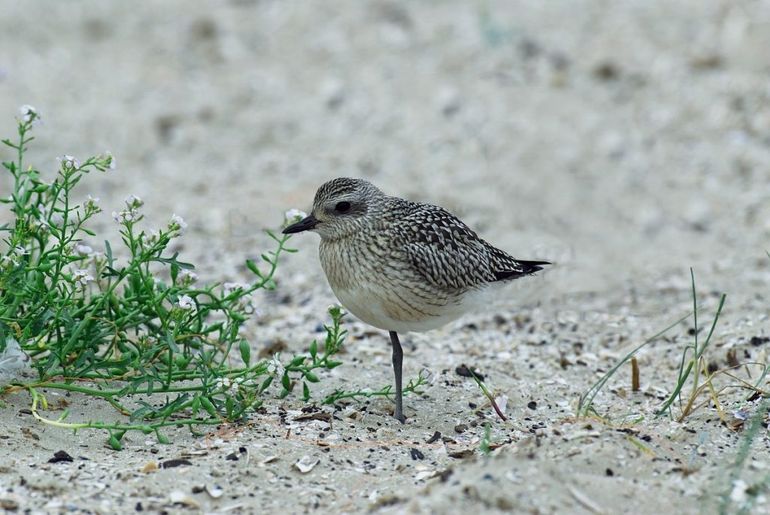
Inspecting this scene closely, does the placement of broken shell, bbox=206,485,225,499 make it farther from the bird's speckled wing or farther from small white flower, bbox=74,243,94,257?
the bird's speckled wing

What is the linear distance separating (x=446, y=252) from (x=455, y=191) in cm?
389

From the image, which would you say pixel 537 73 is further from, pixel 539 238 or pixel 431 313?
pixel 431 313

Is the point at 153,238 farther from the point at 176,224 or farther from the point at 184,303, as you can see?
the point at 184,303

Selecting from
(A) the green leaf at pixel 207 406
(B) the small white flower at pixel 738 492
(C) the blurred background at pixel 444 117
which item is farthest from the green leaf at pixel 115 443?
(C) the blurred background at pixel 444 117

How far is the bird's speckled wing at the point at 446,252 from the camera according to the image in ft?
18.2

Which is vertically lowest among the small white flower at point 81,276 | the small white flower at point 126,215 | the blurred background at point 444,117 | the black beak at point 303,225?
the small white flower at point 81,276

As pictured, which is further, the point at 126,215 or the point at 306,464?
the point at 126,215

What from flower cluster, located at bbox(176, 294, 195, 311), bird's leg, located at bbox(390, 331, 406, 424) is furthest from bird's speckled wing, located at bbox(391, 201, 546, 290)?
flower cluster, located at bbox(176, 294, 195, 311)

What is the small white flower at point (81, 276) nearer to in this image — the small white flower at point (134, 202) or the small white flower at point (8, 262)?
the small white flower at point (8, 262)

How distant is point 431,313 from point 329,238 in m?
0.62

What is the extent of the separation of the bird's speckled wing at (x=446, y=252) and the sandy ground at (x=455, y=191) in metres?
0.59

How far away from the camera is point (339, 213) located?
18.5 feet

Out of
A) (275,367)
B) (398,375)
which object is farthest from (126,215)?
(398,375)

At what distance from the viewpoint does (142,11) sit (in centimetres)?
1232
